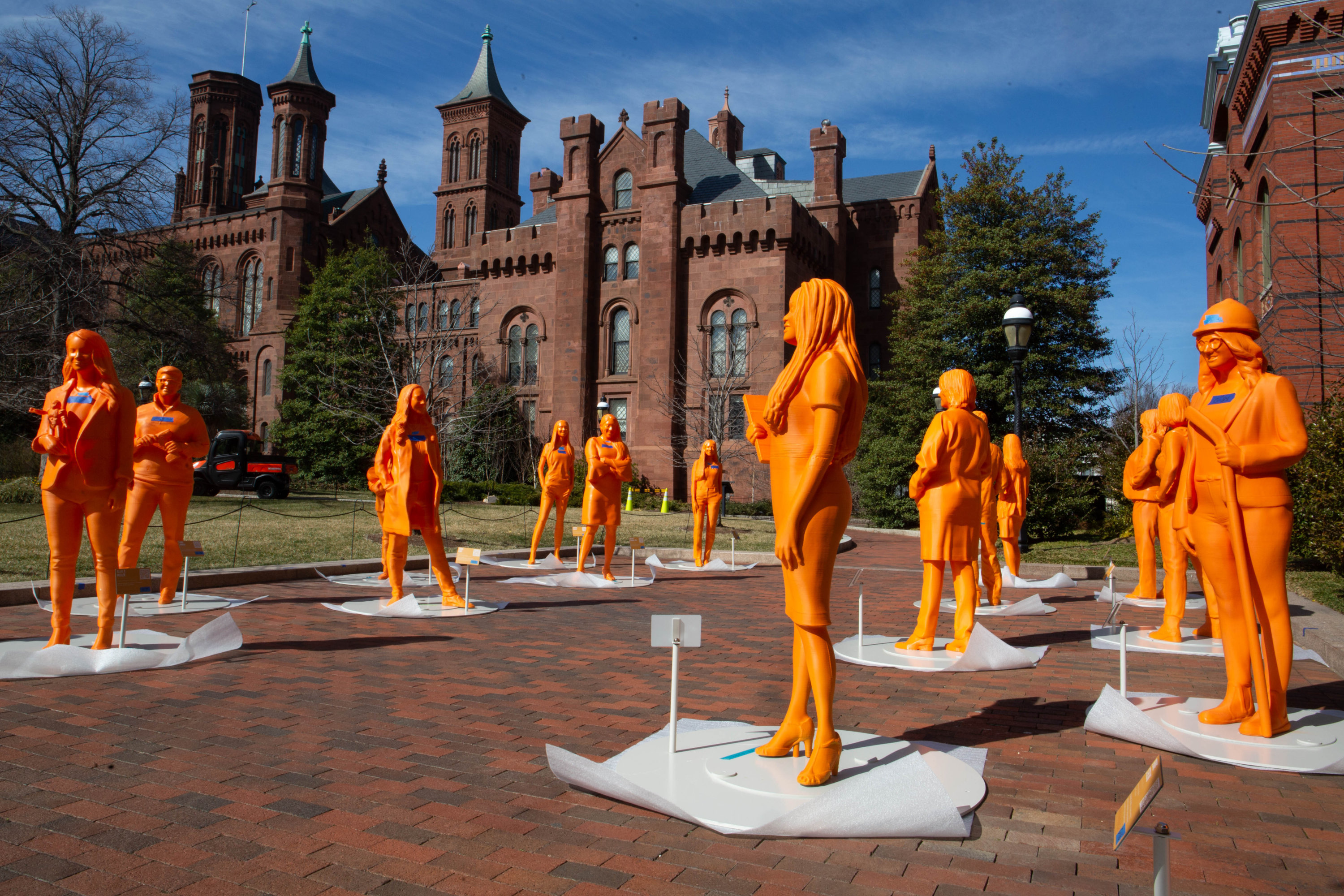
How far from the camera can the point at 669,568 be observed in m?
14.8

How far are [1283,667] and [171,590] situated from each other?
946 centimetres

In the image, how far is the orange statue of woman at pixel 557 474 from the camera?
509 inches

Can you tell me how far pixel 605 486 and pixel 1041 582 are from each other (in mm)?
6878

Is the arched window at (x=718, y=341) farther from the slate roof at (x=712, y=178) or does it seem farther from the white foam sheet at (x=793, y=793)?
the white foam sheet at (x=793, y=793)

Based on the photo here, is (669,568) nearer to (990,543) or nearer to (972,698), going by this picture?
(990,543)

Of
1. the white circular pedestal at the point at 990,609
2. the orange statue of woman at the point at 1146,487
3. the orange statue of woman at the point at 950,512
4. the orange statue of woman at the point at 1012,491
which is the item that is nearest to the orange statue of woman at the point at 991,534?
the white circular pedestal at the point at 990,609

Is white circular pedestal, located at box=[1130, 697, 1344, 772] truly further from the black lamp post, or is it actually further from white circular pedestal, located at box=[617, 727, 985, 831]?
the black lamp post

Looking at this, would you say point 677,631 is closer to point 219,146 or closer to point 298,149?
point 298,149

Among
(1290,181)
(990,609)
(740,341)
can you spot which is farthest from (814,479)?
(740,341)

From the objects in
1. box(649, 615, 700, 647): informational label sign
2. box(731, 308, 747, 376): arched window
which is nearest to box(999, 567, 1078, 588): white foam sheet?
box(649, 615, 700, 647): informational label sign

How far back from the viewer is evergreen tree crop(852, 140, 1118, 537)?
2895cm

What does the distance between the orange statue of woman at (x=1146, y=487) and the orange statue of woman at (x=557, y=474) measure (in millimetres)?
7241

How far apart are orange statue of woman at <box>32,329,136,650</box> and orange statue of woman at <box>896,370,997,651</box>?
19.7ft

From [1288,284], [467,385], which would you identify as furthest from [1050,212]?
[467,385]
